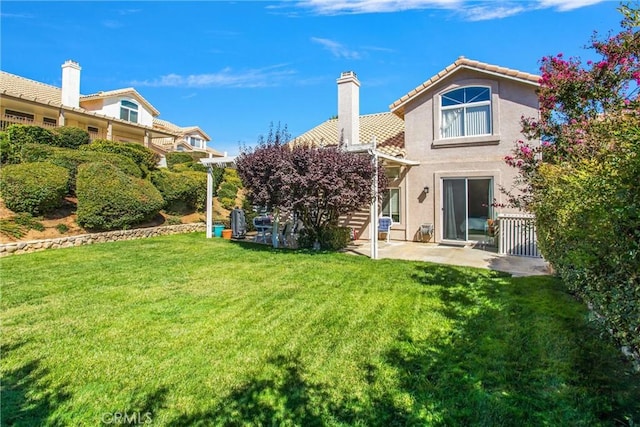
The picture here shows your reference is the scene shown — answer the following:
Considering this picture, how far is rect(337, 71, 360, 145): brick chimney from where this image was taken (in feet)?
46.2

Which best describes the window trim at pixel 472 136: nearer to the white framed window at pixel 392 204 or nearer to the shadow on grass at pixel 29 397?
the white framed window at pixel 392 204

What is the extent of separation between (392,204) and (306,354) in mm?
12301

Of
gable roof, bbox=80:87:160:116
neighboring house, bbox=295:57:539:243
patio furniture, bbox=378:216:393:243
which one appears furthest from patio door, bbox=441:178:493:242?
gable roof, bbox=80:87:160:116

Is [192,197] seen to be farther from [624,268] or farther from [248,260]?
[624,268]

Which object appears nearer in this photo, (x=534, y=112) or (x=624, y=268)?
(x=624, y=268)

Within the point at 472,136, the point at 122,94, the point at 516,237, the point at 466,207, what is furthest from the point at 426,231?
the point at 122,94

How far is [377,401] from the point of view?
357 cm

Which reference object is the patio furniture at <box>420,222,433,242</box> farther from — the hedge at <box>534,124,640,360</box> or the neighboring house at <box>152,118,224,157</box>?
the neighboring house at <box>152,118,224,157</box>

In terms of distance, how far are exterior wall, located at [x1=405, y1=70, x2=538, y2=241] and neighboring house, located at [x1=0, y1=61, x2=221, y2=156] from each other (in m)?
15.9

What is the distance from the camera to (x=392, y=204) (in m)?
16.1

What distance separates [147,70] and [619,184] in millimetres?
25562

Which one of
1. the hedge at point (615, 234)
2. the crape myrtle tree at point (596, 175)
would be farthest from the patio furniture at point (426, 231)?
the hedge at point (615, 234)

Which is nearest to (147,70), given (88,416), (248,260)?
(248,260)

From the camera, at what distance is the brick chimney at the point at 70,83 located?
25859 mm
